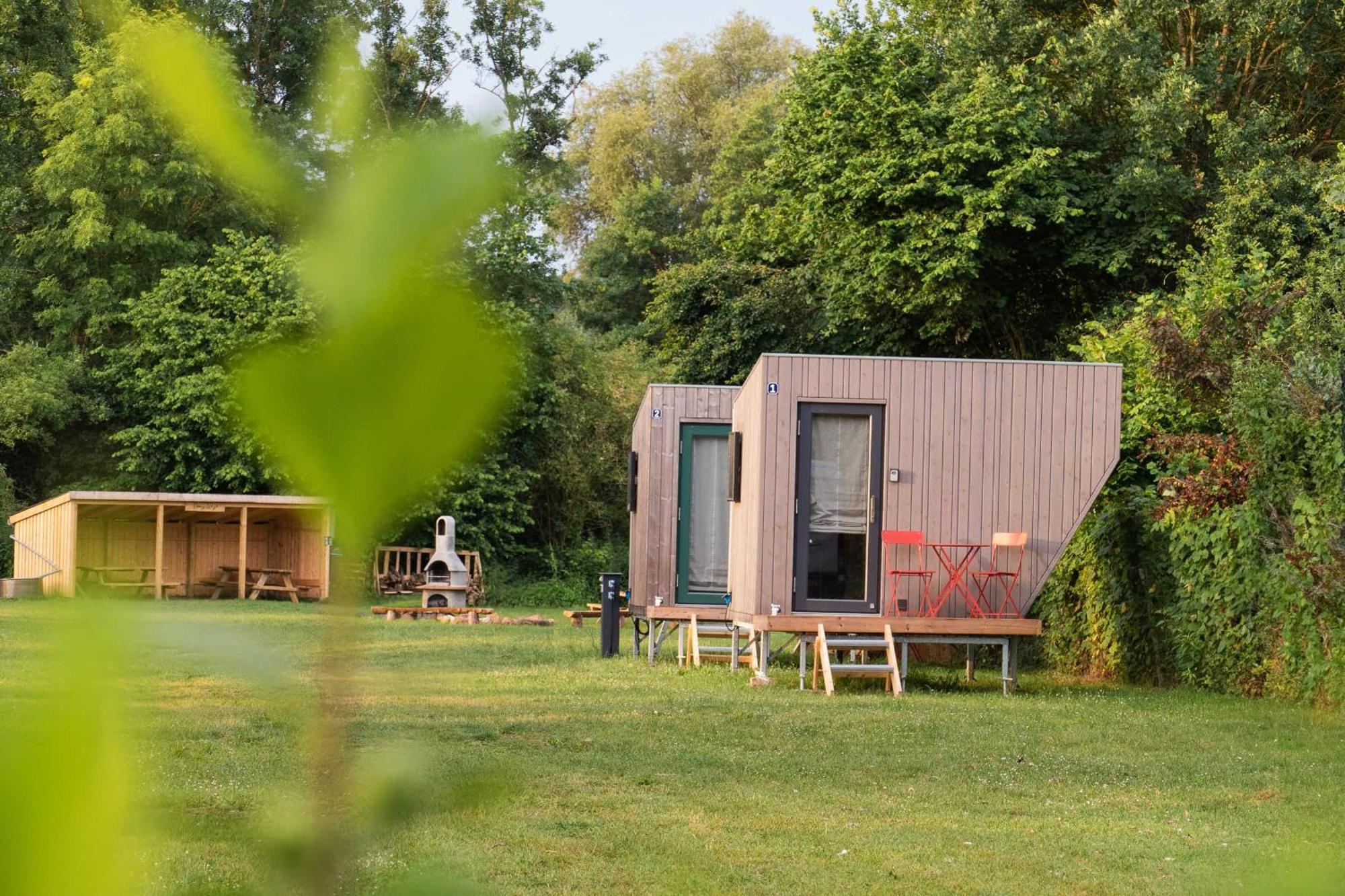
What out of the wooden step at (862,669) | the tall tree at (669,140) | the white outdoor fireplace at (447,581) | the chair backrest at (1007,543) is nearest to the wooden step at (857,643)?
the wooden step at (862,669)

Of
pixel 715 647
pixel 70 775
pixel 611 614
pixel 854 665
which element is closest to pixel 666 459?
pixel 611 614

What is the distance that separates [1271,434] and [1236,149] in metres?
10.8

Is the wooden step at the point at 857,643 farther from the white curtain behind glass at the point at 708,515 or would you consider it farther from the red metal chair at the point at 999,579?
the white curtain behind glass at the point at 708,515

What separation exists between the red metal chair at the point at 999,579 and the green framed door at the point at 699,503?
3633 mm

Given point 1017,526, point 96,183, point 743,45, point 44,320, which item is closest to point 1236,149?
point 1017,526

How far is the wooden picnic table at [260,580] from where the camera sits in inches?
980

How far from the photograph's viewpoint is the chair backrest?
11.7 metres

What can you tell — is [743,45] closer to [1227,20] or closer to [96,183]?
[1227,20]

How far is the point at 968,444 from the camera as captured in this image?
39.4 feet

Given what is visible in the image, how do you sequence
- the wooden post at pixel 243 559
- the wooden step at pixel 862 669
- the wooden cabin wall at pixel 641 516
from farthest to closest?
the wooden post at pixel 243 559 → the wooden cabin wall at pixel 641 516 → the wooden step at pixel 862 669

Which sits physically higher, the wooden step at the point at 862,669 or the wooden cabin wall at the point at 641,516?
the wooden cabin wall at the point at 641,516

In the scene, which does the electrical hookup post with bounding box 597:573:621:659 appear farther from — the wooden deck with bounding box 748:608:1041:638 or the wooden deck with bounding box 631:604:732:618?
the wooden deck with bounding box 748:608:1041:638

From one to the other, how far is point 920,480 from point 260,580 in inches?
633

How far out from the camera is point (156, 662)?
0.49m
